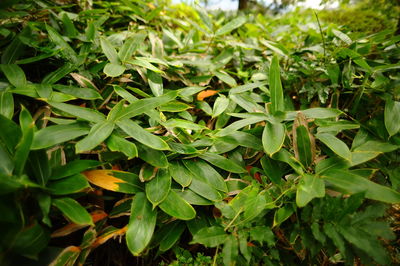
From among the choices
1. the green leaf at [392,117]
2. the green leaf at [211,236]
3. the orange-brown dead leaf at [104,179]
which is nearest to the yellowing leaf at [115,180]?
the orange-brown dead leaf at [104,179]

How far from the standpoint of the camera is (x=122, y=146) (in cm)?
81

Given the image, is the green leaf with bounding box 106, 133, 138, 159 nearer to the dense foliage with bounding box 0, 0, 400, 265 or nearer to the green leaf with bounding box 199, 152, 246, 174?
the dense foliage with bounding box 0, 0, 400, 265

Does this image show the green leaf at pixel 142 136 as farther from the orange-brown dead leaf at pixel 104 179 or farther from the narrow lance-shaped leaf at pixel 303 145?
the narrow lance-shaped leaf at pixel 303 145

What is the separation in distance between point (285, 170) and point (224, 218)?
1.28ft

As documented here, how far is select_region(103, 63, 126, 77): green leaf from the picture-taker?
1.07 meters

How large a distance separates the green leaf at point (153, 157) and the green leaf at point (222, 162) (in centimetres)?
20

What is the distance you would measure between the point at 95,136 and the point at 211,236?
0.56 m

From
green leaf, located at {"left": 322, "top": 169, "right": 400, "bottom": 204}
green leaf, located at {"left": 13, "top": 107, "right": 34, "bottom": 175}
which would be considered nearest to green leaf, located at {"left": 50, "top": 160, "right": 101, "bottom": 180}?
green leaf, located at {"left": 13, "top": 107, "right": 34, "bottom": 175}

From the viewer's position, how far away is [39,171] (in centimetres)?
73

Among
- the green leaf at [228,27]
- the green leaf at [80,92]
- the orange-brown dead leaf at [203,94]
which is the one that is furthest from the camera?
the green leaf at [228,27]

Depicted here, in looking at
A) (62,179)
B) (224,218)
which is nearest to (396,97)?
(224,218)

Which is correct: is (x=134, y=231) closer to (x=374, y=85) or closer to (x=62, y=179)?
(x=62, y=179)

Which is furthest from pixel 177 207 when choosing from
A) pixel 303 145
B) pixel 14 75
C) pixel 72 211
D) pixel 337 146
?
pixel 14 75

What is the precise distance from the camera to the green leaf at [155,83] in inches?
47.4
